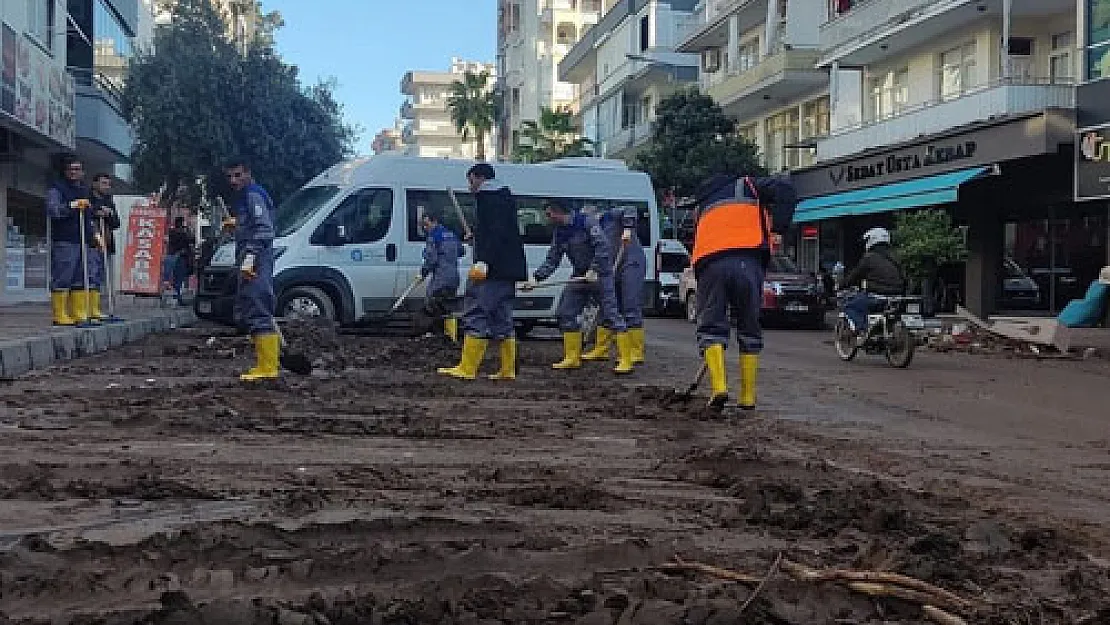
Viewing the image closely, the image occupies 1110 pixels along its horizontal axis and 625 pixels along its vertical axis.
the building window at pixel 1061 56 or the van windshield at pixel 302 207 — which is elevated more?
the building window at pixel 1061 56

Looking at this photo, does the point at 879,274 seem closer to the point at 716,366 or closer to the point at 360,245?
the point at 716,366

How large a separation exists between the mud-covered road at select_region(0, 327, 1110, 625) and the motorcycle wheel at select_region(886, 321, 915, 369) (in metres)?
6.06

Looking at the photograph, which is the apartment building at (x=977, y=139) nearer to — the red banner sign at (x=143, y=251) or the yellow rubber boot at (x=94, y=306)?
the red banner sign at (x=143, y=251)

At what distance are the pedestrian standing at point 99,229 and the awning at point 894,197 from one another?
1328 cm

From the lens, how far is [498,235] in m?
10.5

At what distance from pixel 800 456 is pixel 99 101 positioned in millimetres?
26912

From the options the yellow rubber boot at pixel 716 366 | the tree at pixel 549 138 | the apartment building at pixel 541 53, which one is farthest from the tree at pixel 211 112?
the apartment building at pixel 541 53

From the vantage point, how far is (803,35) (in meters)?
37.3

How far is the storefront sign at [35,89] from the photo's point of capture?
21.5 m

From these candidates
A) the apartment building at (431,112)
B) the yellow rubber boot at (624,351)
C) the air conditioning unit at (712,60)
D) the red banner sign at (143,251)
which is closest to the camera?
the yellow rubber boot at (624,351)

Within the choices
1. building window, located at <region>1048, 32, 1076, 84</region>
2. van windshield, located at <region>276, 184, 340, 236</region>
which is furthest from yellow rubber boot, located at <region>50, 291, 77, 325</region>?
building window, located at <region>1048, 32, 1076, 84</region>

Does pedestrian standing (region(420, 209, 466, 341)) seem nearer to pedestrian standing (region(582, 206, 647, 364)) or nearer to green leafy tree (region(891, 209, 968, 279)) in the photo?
pedestrian standing (region(582, 206, 647, 364))

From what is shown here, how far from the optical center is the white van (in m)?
16.5

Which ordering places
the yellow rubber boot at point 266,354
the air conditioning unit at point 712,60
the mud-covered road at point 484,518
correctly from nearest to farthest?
the mud-covered road at point 484,518 → the yellow rubber boot at point 266,354 → the air conditioning unit at point 712,60
